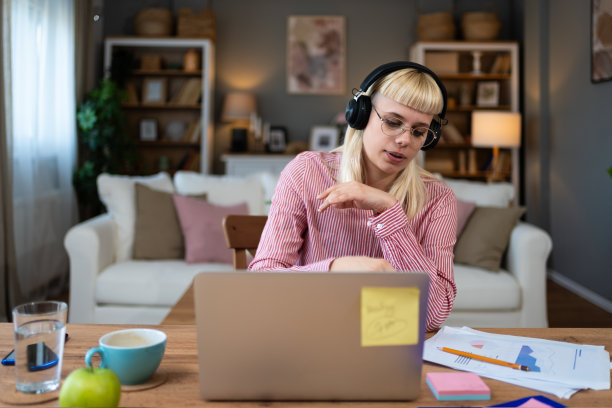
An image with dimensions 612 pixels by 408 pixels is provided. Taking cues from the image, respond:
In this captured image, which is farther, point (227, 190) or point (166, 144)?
point (166, 144)

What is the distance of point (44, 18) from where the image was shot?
387 centimetres

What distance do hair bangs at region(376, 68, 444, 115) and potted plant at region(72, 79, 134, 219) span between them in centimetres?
359

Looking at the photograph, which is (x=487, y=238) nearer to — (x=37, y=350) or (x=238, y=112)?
(x=37, y=350)

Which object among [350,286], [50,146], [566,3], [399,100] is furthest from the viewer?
[566,3]

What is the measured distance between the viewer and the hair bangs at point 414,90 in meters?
1.23

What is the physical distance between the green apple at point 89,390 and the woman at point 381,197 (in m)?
0.47

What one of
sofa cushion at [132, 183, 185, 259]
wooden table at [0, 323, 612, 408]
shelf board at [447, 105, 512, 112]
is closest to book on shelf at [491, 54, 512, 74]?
shelf board at [447, 105, 512, 112]

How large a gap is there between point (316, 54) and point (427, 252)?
4613 mm

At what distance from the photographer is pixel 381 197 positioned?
3.71 ft

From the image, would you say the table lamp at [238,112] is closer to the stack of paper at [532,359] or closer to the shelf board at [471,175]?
the shelf board at [471,175]

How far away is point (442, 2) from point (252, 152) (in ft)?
7.89

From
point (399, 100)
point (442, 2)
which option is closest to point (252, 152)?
point (442, 2)

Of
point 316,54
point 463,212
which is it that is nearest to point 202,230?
point 463,212

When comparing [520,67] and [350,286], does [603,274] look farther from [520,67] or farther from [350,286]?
[350,286]
